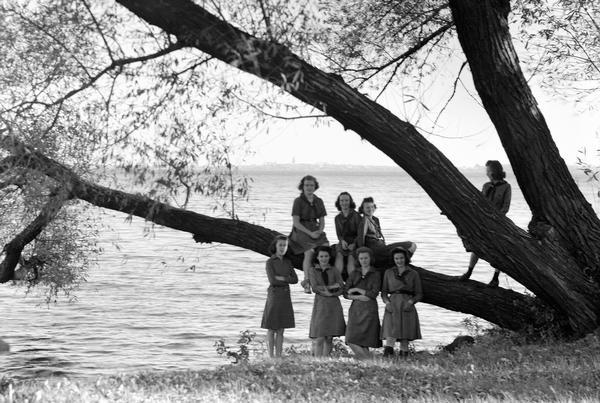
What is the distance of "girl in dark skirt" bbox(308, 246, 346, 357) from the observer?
15.6m

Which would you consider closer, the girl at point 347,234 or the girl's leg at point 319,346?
the girl at point 347,234

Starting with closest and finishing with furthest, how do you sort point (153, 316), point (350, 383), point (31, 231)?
point (350, 383) → point (31, 231) → point (153, 316)

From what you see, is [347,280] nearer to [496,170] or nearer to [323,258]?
[323,258]

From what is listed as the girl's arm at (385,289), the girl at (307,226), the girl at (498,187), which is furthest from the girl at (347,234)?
the girl at (498,187)

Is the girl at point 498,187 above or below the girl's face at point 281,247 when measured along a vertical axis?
above

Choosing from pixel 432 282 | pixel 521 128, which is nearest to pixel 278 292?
pixel 432 282

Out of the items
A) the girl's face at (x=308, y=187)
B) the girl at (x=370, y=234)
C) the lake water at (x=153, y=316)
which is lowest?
the lake water at (x=153, y=316)

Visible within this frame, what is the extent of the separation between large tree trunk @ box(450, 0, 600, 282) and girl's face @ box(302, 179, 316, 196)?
331 cm

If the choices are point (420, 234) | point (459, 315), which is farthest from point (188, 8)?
point (420, 234)

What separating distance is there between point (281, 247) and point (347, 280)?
1.34 meters

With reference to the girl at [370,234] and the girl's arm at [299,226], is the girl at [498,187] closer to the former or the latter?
the girl at [370,234]

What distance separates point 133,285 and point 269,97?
3755 centimetres

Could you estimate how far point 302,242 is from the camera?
15898 mm

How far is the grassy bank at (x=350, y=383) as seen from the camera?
32.8 ft
